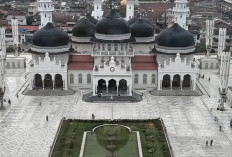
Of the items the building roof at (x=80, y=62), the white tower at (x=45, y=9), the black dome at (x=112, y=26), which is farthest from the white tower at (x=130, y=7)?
the building roof at (x=80, y=62)

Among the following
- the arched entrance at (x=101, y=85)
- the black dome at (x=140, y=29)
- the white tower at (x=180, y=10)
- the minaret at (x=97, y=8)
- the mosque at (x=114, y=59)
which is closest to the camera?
the mosque at (x=114, y=59)

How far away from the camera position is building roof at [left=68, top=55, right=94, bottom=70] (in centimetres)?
6019

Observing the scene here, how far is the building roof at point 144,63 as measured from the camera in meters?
60.3

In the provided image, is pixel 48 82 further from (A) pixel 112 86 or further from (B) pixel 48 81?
(A) pixel 112 86

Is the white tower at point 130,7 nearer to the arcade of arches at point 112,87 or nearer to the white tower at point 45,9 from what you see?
the white tower at point 45,9

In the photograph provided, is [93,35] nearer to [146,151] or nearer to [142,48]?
[142,48]

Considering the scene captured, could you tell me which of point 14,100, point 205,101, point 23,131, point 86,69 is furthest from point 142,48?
point 23,131

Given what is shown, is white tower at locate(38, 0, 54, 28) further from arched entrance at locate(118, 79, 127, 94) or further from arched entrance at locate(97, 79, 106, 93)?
arched entrance at locate(118, 79, 127, 94)

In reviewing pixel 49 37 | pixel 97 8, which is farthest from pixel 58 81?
pixel 97 8

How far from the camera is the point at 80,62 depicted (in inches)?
2420

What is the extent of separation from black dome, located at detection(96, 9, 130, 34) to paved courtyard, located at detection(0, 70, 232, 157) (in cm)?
1002

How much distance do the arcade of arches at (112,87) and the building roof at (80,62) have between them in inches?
112

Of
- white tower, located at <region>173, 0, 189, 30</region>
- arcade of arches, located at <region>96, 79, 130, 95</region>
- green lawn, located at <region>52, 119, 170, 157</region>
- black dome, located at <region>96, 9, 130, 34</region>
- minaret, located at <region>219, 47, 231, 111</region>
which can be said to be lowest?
green lawn, located at <region>52, 119, 170, 157</region>

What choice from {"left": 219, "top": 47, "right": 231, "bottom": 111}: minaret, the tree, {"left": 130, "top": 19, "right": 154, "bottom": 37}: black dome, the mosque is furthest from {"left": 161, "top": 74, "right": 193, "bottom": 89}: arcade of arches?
the tree
